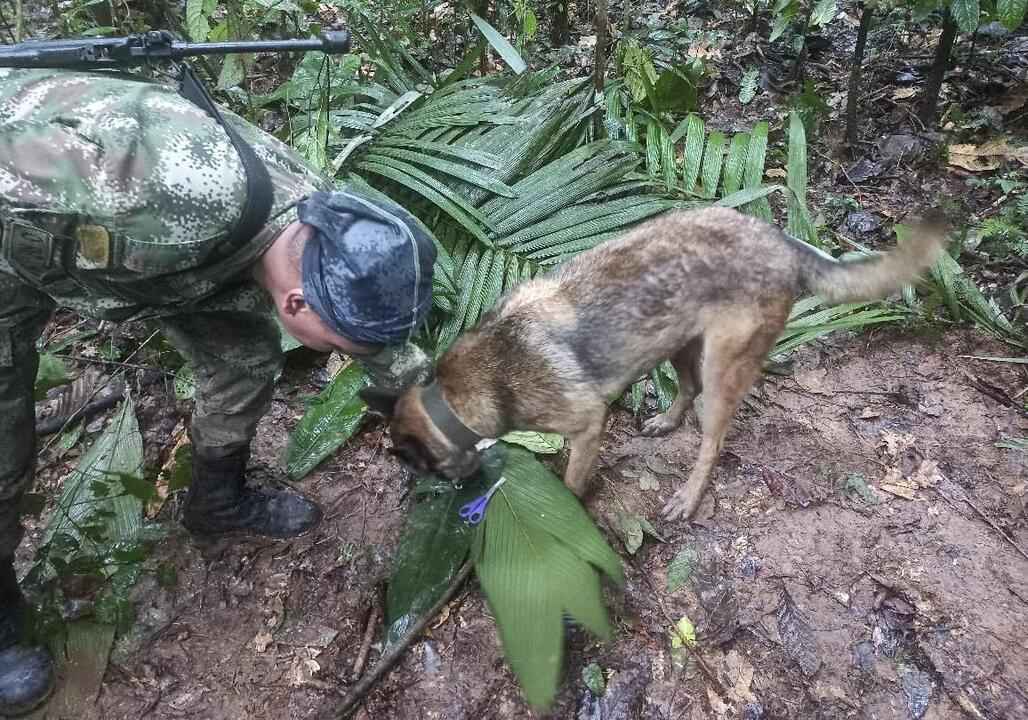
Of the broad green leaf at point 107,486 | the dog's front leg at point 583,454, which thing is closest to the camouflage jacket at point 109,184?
the broad green leaf at point 107,486

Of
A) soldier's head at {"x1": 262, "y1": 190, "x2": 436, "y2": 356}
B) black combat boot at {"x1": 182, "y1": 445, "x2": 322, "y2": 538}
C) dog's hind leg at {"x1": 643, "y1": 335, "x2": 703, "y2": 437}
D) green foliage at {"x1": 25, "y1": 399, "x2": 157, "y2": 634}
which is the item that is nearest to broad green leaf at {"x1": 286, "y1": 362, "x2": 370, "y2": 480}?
black combat boot at {"x1": 182, "y1": 445, "x2": 322, "y2": 538}

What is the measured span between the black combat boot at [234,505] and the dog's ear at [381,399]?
0.78 metres

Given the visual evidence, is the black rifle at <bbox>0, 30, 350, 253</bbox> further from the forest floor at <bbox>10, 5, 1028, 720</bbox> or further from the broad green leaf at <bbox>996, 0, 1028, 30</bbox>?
the broad green leaf at <bbox>996, 0, 1028, 30</bbox>

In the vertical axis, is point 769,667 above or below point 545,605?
below

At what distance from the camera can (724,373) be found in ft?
9.93

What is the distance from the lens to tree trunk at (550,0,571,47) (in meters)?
6.65

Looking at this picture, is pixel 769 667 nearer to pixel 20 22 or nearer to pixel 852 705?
pixel 852 705

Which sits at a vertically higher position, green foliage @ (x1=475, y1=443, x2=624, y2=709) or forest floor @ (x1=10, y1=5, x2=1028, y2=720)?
green foliage @ (x1=475, y1=443, x2=624, y2=709)

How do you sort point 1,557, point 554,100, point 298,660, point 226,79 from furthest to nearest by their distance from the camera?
point 554,100 < point 226,79 < point 298,660 < point 1,557

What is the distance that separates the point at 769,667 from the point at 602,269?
1.76 metres

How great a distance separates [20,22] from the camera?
149 inches

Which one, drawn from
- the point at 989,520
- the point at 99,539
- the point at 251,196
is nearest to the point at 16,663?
the point at 99,539

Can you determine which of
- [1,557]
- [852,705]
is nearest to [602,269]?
[852,705]

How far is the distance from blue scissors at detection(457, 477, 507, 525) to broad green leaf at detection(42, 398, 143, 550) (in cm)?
153
